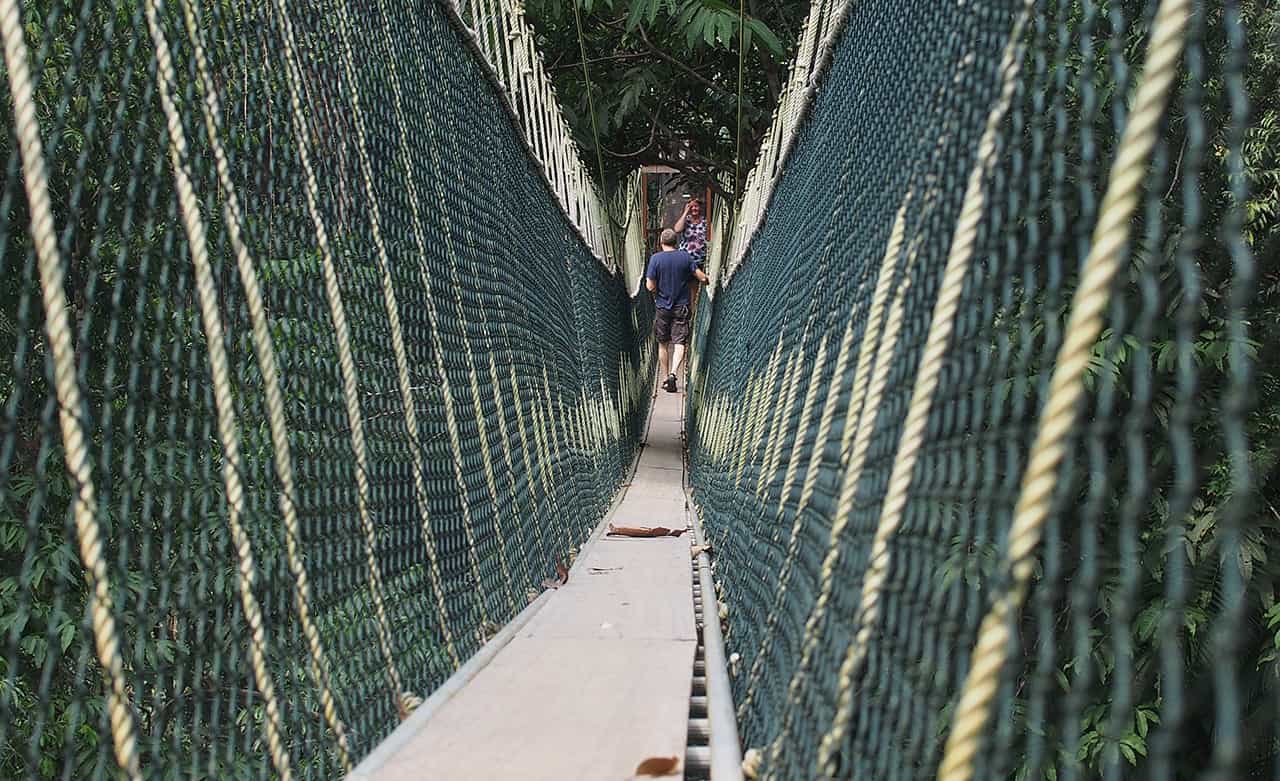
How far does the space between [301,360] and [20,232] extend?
462 mm

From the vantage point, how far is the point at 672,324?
7645 mm

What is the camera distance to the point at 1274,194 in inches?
71.7

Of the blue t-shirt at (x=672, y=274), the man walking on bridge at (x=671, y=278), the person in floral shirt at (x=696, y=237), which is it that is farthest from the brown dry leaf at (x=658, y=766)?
the person in floral shirt at (x=696, y=237)

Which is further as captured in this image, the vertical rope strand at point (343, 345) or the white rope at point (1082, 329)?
the vertical rope strand at point (343, 345)

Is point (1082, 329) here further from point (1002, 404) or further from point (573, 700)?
point (573, 700)

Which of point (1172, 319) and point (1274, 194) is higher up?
point (1274, 194)

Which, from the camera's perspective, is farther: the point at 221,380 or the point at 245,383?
the point at 245,383

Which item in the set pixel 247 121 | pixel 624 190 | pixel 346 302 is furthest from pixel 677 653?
pixel 624 190

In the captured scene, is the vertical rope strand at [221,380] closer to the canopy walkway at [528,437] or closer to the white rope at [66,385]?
the canopy walkway at [528,437]

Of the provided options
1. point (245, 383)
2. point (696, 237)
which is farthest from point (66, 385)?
point (696, 237)

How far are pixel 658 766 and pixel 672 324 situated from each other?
6363 millimetres

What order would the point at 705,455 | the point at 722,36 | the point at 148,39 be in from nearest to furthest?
the point at 148,39
the point at 722,36
the point at 705,455

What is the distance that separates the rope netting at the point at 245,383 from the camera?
109 centimetres

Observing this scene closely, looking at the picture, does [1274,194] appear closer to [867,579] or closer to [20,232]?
[867,579]
